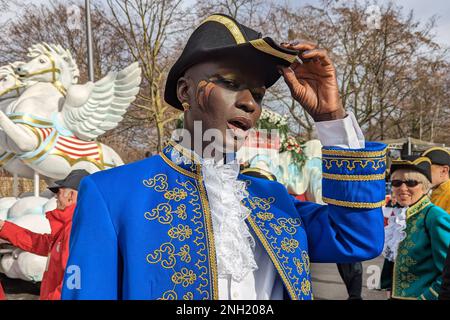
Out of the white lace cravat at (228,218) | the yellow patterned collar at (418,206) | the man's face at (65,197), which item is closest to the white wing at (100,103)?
the man's face at (65,197)

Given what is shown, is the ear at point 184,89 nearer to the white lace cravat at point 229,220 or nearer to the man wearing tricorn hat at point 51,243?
the white lace cravat at point 229,220

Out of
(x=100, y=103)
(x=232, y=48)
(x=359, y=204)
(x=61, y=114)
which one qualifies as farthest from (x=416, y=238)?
(x=61, y=114)

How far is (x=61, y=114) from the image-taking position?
6.58m

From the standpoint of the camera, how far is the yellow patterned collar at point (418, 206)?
11.4 feet

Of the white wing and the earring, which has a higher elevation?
the white wing

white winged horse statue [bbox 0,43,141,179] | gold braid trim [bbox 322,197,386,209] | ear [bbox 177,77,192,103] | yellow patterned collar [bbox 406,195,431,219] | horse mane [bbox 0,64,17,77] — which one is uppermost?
horse mane [bbox 0,64,17,77]

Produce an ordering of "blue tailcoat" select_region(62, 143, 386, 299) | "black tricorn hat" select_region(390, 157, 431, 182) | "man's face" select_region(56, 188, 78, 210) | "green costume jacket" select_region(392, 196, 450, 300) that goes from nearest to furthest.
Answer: "blue tailcoat" select_region(62, 143, 386, 299) → "green costume jacket" select_region(392, 196, 450, 300) → "black tricorn hat" select_region(390, 157, 431, 182) → "man's face" select_region(56, 188, 78, 210)

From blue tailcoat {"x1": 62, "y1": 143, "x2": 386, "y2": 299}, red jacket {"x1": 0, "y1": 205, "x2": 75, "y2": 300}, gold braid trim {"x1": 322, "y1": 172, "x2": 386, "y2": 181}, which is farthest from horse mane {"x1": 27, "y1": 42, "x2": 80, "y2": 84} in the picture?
gold braid trim {"x1": 322, "y1": 172, "x2": 386, "y2": 181}

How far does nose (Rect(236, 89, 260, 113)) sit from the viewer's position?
155 centimetres

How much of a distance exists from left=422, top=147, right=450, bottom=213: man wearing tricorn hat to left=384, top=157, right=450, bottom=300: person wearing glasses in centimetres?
83

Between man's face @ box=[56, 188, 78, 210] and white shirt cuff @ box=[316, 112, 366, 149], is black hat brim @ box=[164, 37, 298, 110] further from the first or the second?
man's face @ box=[56, 188, 78, 210]

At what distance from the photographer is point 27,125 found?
6.20 metres

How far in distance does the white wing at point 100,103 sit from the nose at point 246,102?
5427 millimetres

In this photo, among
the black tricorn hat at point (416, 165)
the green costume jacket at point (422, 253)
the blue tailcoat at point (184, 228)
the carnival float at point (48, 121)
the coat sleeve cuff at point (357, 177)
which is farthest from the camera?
the carnival float at point (48, 121)
